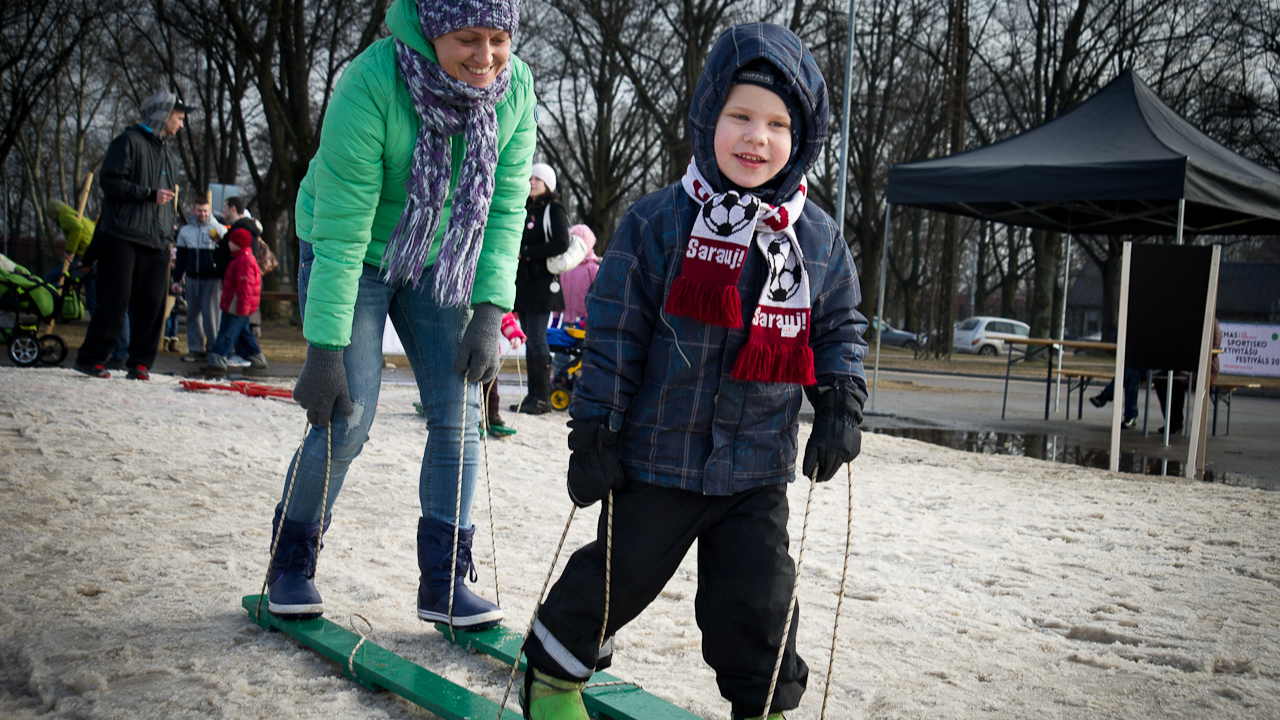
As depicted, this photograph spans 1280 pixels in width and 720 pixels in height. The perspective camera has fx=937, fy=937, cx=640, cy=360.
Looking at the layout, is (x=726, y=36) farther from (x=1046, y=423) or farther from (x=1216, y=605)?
(x=1046, y=423)

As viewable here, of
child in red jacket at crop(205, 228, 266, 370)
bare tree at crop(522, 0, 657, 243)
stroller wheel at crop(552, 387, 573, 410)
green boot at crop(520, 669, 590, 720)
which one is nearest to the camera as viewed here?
green boot at crop(520, 669, 590, 720)

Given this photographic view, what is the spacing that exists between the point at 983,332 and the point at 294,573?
3608cm

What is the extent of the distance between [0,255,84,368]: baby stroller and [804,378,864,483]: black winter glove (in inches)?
377

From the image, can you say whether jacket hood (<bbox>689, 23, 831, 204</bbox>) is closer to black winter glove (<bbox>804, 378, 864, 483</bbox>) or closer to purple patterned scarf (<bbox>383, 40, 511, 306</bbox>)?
black winter glove (<bbox>804, 378, 864, 483</bbox>)

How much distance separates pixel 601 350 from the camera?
2.11 m

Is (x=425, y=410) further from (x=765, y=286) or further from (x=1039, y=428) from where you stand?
(x=1039, y=428)

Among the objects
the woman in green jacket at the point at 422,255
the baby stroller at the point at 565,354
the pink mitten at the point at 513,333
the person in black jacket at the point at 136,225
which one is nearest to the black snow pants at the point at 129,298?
the person in black jacket at the point at 136,225

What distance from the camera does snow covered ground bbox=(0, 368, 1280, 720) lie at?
8.46 feet

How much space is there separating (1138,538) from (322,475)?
4.10 metres

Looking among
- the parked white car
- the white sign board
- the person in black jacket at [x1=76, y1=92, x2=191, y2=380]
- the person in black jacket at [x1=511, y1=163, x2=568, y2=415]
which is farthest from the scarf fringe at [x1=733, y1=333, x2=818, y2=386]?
the parked white car

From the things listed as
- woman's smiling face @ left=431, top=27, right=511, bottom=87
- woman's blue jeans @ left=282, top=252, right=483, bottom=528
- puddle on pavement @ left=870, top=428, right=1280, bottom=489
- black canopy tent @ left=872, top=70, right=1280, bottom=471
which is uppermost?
black canopy tent @ left=872, top=70, right=1280, bottom=471

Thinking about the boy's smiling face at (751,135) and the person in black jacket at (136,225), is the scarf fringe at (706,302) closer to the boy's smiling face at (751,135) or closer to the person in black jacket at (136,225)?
the boy's smiling face at (751,135)

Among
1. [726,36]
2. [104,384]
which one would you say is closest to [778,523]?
[726,36]

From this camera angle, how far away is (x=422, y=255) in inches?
109
